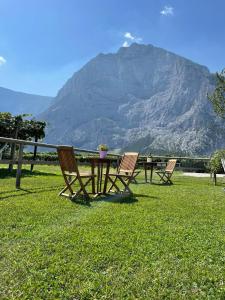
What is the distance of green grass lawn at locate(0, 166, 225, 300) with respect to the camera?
2.25 m

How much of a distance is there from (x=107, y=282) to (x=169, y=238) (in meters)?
1.34

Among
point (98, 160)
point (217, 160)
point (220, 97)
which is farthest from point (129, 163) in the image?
point (220, 97)

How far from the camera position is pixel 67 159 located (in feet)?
20.5

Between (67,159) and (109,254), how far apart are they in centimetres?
355

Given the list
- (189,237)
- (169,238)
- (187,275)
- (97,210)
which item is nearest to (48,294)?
(187,275)

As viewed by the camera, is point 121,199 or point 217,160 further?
point 217,160

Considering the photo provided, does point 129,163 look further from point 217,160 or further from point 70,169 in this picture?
point 217,160

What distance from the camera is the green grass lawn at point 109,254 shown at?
88.5 inches

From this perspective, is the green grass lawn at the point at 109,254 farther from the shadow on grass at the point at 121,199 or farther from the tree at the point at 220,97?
the tree at the point at 220,97

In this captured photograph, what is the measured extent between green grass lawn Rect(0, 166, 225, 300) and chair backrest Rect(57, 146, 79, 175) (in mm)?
1210

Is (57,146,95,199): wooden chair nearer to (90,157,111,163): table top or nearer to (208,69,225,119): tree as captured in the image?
(90,157,111,163): table top

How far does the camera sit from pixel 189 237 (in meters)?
3.59

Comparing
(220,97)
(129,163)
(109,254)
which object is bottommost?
(109,254)

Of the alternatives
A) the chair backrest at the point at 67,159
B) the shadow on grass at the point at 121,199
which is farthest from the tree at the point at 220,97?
the chair backrest at the point at 67,159
